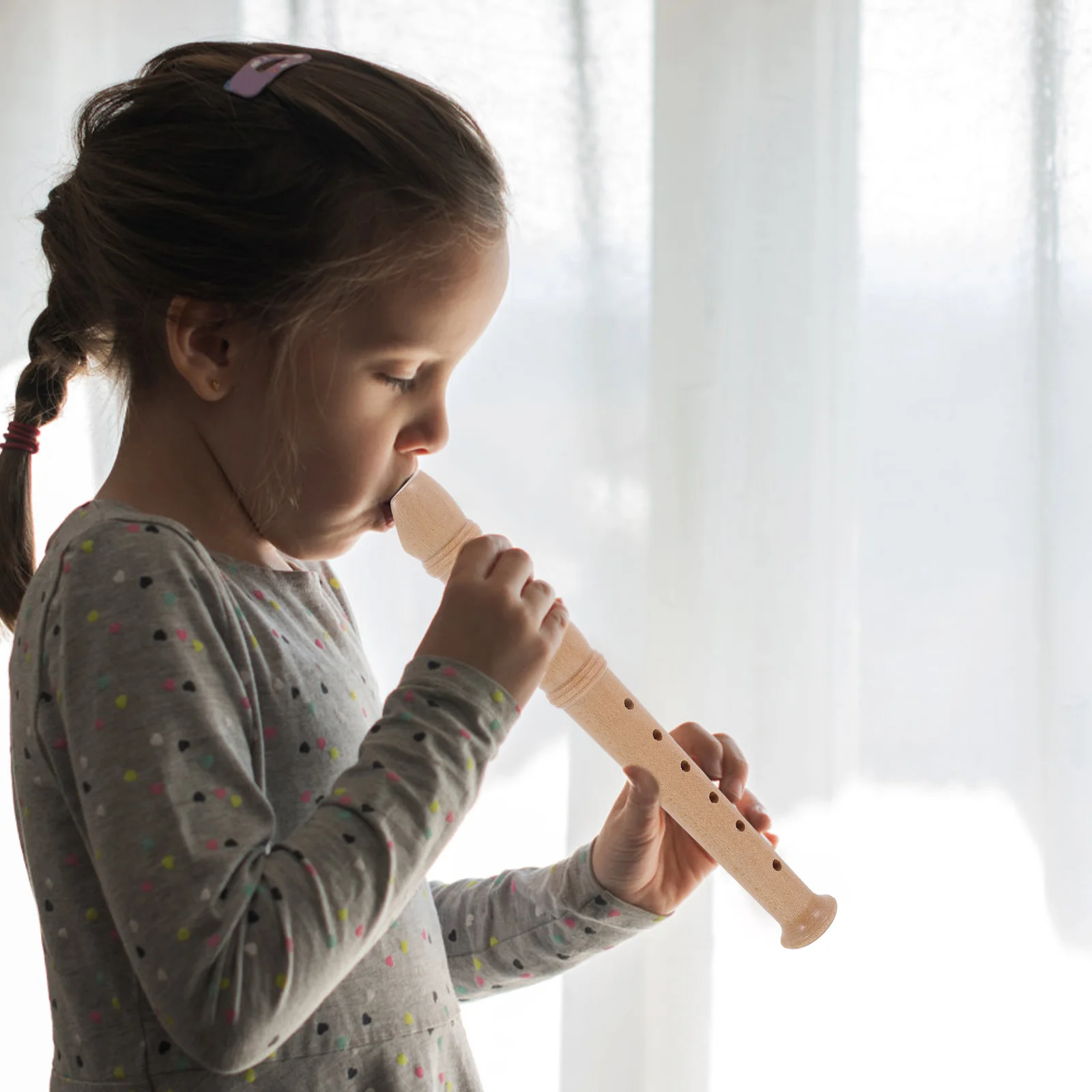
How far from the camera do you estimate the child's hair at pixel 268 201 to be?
573mm

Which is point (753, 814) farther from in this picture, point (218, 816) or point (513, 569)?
point (218, 816)

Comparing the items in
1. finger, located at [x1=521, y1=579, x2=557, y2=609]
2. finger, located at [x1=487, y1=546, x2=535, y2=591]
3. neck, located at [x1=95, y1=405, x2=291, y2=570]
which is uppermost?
neck, located at [x1=95, y1=405, x2=291, y2=570]

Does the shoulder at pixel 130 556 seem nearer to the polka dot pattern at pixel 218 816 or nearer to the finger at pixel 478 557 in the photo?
the polka dot pattern at pixel 218 816

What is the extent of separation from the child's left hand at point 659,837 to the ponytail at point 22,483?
0.37m

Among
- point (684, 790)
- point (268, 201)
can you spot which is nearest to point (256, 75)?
point (268, 201)

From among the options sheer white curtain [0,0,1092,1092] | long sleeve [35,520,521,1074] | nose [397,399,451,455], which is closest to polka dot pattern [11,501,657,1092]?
long sleeve [35,520,521,1074]

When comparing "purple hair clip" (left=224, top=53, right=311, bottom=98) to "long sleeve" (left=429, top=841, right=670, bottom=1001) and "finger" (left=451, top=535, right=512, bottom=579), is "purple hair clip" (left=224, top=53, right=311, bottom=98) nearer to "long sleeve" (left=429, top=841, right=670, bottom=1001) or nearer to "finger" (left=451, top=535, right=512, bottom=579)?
"finger" (left=451, top=535, right=512, bottom=579)

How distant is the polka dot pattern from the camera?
18.0 inches

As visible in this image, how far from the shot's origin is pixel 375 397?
60cm

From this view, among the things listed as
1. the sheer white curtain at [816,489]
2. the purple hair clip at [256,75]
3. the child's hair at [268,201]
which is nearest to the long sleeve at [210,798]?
the child's hair at [268,201]

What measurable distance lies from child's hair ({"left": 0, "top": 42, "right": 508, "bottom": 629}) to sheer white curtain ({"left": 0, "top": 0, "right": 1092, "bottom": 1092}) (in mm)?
604

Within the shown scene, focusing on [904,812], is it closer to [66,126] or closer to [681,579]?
[681,579]

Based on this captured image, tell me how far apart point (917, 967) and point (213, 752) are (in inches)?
34.1

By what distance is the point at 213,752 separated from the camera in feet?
1.58
